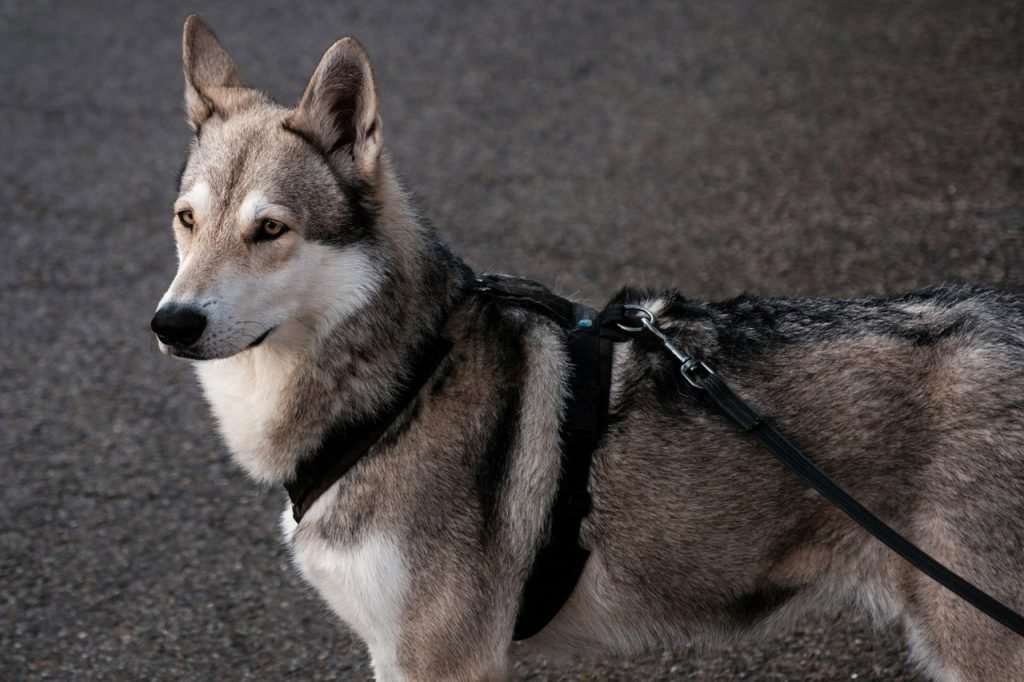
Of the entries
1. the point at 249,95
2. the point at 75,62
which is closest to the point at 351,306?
the point at 249,95

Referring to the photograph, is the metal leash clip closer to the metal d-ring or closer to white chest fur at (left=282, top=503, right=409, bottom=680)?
the metal d-ring

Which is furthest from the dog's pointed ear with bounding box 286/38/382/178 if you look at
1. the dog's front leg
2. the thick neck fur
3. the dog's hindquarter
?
the dog's front leg

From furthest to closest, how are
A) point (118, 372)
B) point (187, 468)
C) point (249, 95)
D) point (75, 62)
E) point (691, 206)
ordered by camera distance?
1. point (75, 62)
2. point (691, 206)
3. point (118, 372)
4. point (187, 468)
5. point (249, 95)

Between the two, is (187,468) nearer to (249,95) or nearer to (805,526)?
(249,95)

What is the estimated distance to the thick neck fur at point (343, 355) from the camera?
3279 mm

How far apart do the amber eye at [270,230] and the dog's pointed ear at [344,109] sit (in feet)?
1.07

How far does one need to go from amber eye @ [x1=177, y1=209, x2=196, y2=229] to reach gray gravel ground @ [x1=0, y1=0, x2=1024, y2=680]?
1.87 metres

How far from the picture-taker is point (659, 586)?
3.23 meters

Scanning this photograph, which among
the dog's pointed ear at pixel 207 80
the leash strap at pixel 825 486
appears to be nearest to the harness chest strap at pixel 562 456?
the leash strap at pixel 825 486

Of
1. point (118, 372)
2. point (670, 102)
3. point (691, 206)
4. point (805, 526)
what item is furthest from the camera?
point (670, 102)

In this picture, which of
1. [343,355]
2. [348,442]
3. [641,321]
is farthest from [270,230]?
[641,321]

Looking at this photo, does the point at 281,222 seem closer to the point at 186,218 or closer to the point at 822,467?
the point at 186,218

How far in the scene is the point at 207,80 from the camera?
12.3ft

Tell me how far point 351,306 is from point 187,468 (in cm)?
263
